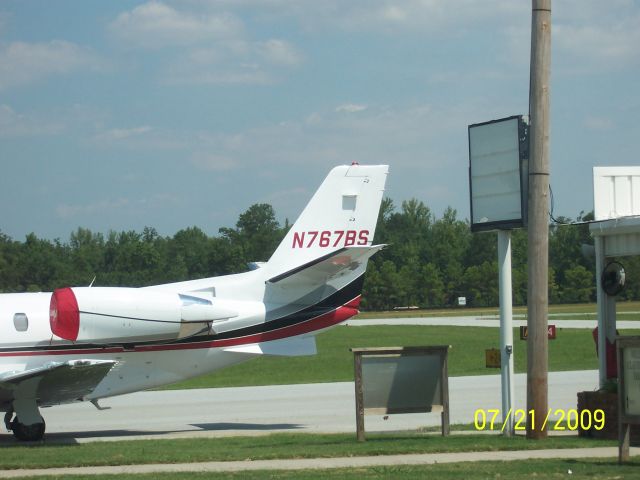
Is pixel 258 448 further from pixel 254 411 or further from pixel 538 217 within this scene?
pixel 254 411

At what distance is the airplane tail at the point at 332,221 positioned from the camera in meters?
20.3

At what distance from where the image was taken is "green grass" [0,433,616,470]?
1349 cm

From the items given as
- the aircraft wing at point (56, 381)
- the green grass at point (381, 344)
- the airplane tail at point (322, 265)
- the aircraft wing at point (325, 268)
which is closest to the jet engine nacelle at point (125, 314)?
the aircraft wing at point (56, 381)

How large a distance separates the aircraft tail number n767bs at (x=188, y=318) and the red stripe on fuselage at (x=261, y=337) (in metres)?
0.02

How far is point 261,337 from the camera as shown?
19.3 meters

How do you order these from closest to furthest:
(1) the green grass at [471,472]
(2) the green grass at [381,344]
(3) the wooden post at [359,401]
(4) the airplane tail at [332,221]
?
1. (1) the green grass at [471,472]
2. (3) the wooden post at [359,401]
3. (4) the airplane tail at [332,221]
4. (2) the green grass at [381,344]

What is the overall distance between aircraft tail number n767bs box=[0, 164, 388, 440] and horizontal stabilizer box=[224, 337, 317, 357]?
0.8 inches

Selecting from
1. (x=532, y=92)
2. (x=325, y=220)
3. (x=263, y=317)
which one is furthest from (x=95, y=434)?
(x=532, y=92)

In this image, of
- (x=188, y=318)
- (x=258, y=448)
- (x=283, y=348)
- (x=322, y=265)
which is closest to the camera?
(x=258, y=448)

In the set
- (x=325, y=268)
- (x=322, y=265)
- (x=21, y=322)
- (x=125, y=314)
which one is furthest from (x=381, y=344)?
(x=21, y=322)

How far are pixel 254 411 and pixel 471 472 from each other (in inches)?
401

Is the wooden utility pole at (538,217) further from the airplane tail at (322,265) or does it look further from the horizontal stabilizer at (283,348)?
the horizontal stabilizer at (283,348)

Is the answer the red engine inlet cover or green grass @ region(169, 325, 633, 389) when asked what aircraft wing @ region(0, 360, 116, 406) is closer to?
the red engine inlet cover
